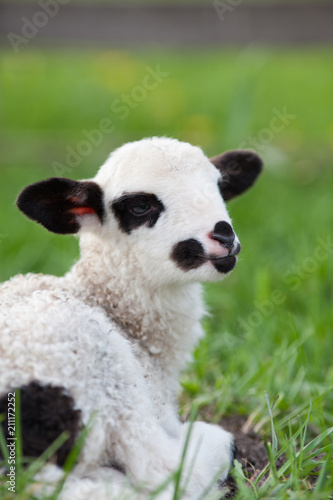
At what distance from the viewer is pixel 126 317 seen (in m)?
3.14

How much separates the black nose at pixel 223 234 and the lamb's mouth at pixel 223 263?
7 cm

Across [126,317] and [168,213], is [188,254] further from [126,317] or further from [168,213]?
[126,317]

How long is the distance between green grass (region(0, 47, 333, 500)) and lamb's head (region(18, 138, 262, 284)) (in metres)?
0.79

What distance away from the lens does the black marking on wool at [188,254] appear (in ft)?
9.37

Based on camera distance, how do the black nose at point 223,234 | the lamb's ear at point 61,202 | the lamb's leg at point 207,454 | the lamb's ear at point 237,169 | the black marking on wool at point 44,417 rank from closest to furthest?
the black marking on wool at point 44,417, the lamb's leg at point 207,454, the black nose at point 223,234, the lamb's ear at point 61,202, the lamb's ear at point 237,169

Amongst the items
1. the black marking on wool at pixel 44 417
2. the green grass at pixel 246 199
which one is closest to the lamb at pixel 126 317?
the black marking on wool at pixel 44 417

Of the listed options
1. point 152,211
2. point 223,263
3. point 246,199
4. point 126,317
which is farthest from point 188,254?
point 246,199

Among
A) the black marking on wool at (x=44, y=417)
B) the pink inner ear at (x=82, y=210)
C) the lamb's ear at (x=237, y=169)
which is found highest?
the pink inner ear at (x=82, y=210)

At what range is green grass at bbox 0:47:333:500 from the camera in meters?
3.62

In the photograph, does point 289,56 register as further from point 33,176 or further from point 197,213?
point 197,213

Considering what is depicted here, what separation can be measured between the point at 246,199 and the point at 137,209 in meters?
3.66

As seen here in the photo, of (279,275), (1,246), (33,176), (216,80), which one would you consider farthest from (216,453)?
(216,80)

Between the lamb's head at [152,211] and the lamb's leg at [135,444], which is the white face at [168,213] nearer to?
the lamb's head at [152,211]

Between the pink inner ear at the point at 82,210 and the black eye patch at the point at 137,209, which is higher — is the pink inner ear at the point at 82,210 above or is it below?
above
